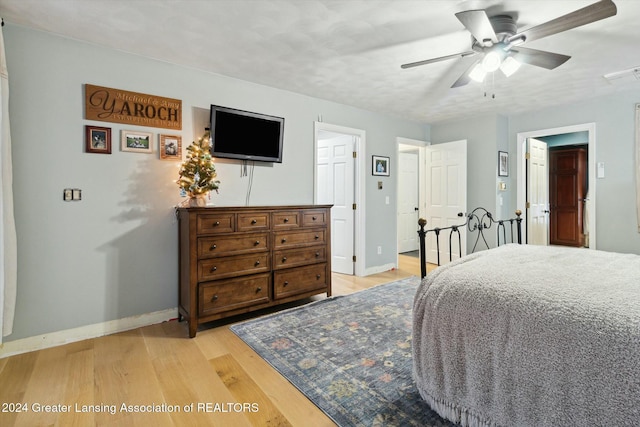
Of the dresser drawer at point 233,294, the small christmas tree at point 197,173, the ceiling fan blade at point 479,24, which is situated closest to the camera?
the ceiling fan blade at point 479,24

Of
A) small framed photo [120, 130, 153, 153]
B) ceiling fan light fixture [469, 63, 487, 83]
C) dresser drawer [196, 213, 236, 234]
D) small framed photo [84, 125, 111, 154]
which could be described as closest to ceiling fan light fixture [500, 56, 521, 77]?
ceiling fan light fixture [469, 63, 487, 83]

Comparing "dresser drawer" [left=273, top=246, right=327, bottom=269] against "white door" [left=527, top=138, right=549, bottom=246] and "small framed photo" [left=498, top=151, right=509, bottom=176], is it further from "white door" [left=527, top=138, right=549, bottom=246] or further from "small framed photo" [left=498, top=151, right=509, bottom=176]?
"white door" [left=527, top=138, right=549, bottom=246]

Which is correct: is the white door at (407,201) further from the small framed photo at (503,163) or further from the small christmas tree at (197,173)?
the small christmas tree at (197,173)

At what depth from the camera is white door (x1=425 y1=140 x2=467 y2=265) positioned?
506 cm

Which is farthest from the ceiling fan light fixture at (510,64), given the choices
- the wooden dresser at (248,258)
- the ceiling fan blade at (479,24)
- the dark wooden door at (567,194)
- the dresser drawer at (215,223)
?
the dark wooden door at (567,194)

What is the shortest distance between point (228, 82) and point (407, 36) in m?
1.88

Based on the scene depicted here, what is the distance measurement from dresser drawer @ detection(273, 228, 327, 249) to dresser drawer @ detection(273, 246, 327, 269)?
0.06m

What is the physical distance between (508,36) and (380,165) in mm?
2694

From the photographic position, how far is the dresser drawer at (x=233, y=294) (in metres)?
2.75

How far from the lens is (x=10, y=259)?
7.23 feet

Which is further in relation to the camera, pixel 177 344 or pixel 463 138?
pixel 463 138

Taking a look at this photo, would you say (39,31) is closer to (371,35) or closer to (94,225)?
(94,225)

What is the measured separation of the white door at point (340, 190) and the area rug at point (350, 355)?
4.13ft

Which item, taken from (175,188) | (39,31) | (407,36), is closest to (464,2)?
(407,36)
